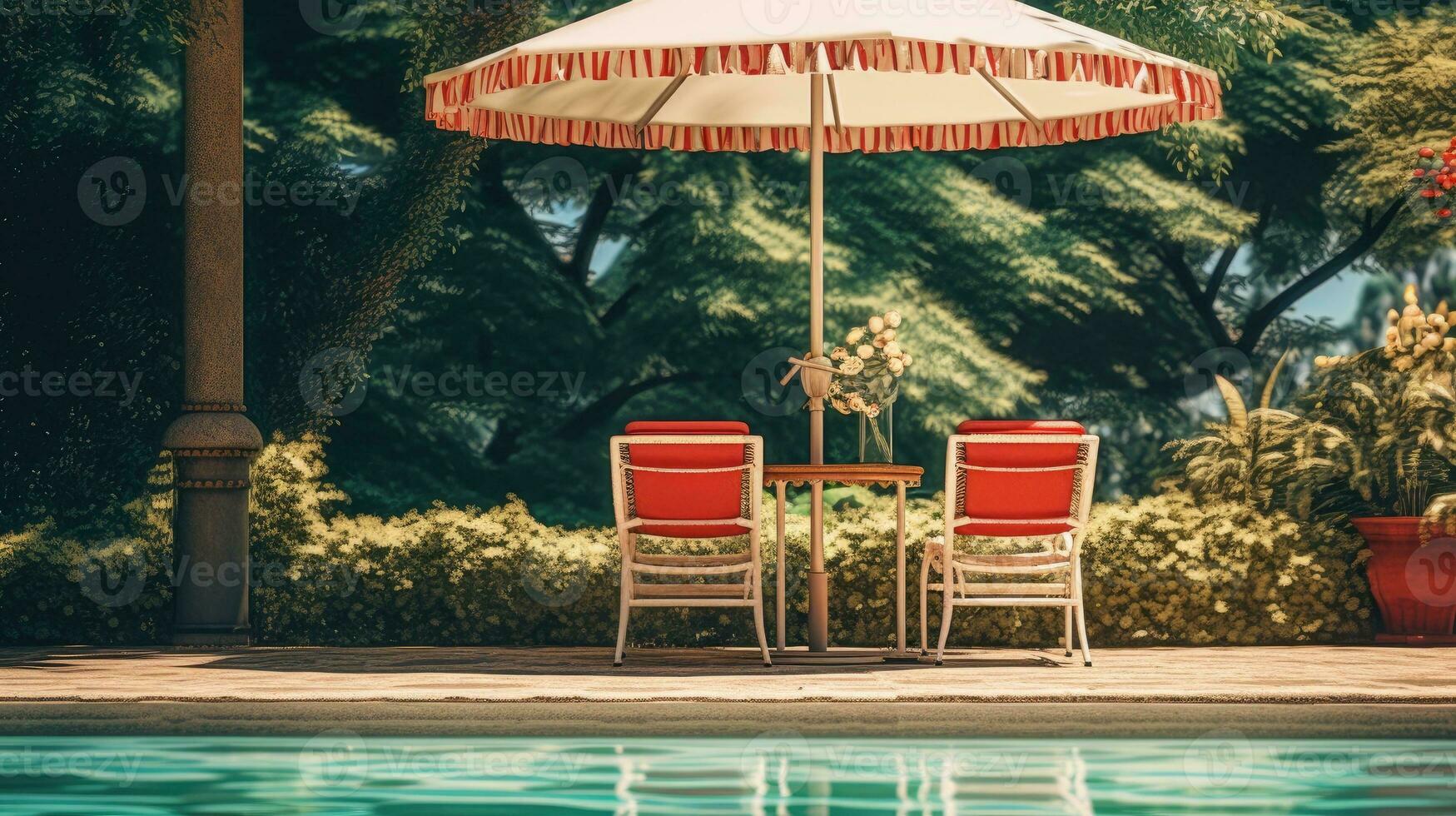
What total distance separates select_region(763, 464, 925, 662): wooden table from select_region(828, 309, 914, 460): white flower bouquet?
14.7 inches

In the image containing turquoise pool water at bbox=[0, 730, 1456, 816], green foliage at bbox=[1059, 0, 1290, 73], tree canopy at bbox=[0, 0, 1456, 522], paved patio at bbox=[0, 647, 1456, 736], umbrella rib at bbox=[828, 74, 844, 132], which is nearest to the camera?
turquoise pool water at bbox=[0, 730, 1456, 816]

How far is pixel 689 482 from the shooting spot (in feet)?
29.3

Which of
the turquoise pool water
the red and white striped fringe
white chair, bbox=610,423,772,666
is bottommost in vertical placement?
the turquoise pool water

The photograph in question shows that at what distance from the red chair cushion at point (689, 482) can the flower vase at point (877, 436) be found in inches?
35.1

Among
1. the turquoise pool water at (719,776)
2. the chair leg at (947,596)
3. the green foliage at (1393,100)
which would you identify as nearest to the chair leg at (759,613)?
the chair leg at (947,596)

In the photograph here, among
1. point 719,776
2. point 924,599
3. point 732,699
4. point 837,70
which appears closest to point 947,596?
point 924,599

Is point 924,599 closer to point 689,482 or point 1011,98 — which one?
point 689,482

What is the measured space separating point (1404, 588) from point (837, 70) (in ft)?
15.0

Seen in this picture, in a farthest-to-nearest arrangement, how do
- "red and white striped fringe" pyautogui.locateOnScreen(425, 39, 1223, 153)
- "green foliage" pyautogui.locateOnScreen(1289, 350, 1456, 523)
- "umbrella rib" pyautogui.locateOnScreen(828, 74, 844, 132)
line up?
"umbrella rib" pyautogui.locateOnScreen(828, 74, 844, 132) < "green foliage" pyautogui.locateOnScreen(1289, 350, 1456, 523) < "red and white striped fringe" pyautogui.locateOnScreen(425, 39, 1223, 153)

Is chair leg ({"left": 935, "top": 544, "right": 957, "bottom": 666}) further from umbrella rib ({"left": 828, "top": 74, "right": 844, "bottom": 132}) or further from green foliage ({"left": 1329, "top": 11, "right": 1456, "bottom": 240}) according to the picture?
green foliage ({"left": 1329, "top": 11, "right": 1456, "bottom": 240})

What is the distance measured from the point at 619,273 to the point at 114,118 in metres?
10.5

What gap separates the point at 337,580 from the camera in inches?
409

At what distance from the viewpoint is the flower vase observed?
31.4ft

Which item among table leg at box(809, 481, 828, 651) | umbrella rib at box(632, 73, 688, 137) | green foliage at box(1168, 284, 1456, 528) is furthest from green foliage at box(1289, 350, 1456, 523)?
umbrella rib at box(632, 73, 688, 137)
